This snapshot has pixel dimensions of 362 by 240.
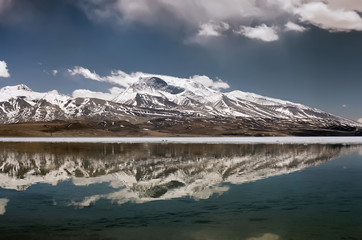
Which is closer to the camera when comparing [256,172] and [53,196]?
[53,196]

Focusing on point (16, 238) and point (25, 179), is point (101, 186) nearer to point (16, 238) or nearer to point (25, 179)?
point (25, 179)

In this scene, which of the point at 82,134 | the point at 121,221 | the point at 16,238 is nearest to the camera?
the point at 16,238

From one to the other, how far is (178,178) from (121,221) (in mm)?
12156

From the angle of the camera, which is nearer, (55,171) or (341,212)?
(341,212)

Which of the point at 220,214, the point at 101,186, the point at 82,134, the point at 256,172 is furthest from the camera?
the point at 82,134

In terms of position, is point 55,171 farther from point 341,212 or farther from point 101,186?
point 341,212

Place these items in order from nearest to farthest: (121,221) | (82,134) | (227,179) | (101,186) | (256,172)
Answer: (121,221), (101,186), (227,179), (256,172), (82,134)

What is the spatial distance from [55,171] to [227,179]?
51.8ft

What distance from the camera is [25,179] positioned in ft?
88.8

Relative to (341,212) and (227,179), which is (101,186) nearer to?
(227,179)

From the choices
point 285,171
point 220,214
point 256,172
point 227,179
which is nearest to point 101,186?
point 227,179

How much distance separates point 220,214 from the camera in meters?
15.8

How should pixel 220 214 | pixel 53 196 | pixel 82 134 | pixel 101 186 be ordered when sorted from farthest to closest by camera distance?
pixel 82 134 < pixel 101 186 < pixel 53 196 < pixel 220 214

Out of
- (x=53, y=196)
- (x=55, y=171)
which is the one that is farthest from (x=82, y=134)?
(x=53, y=196)
